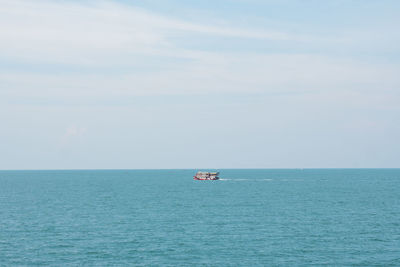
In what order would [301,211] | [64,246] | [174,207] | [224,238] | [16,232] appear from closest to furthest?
[64,246] → [224,238] → [16,232] → [301,211] → [174,207]

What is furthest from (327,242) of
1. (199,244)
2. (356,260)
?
(199,244)

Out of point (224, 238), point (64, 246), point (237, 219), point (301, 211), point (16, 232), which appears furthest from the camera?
point (301, 211)

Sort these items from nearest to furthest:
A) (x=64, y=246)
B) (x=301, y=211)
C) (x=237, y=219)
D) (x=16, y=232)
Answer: (x=64, y=246)
(x=16, y=232)
(x=237, y=219)
(x=301, y=211)

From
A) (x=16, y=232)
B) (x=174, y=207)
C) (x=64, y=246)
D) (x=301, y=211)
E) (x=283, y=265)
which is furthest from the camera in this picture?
(x=174, y=207)

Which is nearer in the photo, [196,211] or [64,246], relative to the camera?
[64,246]

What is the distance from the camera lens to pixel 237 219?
89.6 m

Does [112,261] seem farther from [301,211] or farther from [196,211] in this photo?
[301,211]

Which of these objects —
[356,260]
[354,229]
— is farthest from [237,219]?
[356,260]

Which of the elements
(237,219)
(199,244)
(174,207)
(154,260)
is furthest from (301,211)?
(154,260)

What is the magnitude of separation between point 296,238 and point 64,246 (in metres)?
35.5

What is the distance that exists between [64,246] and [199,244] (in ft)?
65.1

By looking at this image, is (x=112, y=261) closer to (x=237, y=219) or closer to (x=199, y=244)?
(x=199, y=244)

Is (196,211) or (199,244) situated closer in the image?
(199,244)

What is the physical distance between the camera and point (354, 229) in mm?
78438
